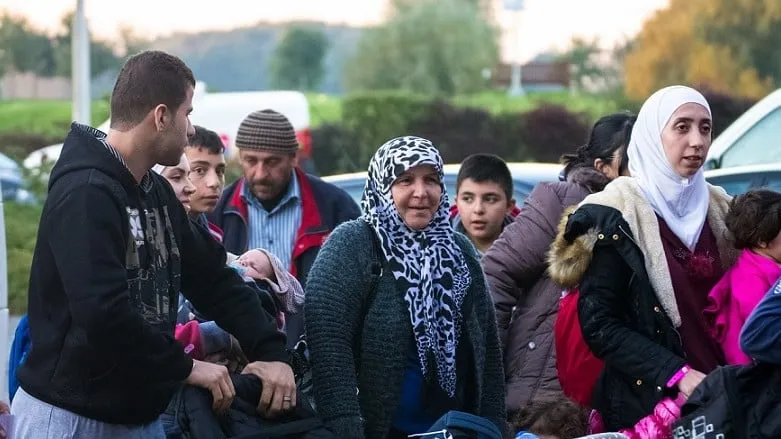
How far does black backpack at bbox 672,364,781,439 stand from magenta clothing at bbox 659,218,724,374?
0.29 meters

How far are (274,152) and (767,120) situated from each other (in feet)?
15.2

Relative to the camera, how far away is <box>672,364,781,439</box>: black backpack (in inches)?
161

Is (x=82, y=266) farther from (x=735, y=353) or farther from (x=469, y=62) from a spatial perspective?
(x=469, y=62)

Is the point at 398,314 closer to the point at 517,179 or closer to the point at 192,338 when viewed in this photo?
the point at 192,338

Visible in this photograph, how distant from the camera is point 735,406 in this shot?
4113 millimetres

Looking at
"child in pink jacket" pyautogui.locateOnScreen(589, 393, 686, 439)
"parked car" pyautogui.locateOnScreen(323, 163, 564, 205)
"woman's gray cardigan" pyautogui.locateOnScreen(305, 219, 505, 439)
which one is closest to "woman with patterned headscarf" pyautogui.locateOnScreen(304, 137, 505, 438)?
"woman's gray cardigan" pyautogui.locateOnScreen(305, 219, 505, 439)

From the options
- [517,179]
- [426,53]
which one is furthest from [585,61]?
[517,179]

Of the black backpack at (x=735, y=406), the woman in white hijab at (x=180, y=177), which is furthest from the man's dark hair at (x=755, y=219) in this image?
the woman in white hijab at (x=180, y=177)

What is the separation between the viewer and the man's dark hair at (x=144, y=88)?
366cm

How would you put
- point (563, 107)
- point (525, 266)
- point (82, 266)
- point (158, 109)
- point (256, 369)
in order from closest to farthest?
1. point (82, 266)
2. point (158, 109)
3. point (256, 369)
4. point (525, 266)
5. point (563, 107)

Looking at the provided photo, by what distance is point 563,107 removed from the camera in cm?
2172

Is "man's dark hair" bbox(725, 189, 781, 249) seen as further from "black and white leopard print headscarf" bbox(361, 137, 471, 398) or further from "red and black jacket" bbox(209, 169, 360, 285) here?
"red and black jacket" bbox(209, 169, 360, 285)

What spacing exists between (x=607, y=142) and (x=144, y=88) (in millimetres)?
2559

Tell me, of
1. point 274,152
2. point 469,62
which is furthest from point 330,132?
point 469,62
